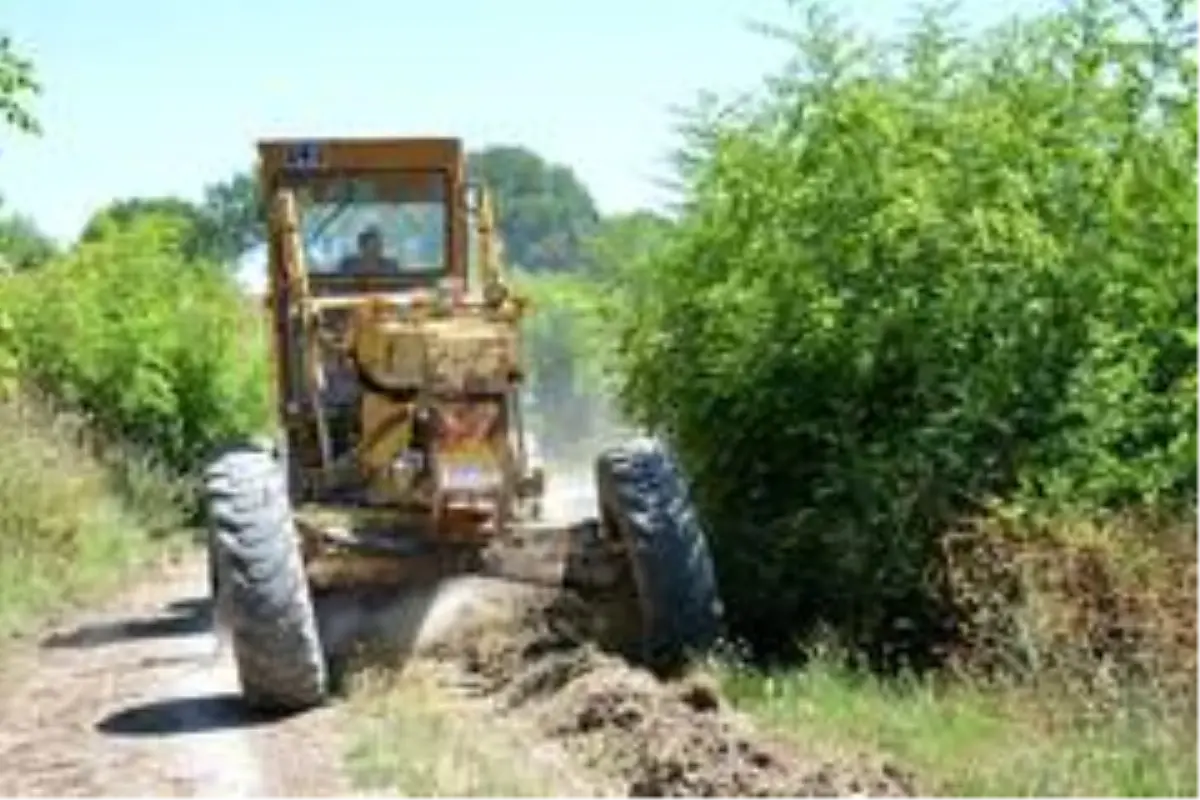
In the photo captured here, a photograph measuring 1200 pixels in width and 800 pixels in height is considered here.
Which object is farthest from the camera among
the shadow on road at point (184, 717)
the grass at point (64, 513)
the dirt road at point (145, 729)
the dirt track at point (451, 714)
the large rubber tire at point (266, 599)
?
the grass at point (64, 513)

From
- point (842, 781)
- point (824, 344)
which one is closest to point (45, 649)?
point (824, 344)

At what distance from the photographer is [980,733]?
959 centimetres

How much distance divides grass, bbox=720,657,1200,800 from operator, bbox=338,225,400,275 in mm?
4540

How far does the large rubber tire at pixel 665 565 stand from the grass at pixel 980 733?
576mm

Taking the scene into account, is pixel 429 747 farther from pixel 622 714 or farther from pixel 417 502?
pixel 417 502

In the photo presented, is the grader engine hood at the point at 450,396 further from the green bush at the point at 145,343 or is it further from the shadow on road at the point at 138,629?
the green bush at the point at 145,343

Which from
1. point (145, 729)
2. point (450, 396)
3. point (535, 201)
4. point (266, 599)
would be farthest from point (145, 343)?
point (535, 201)

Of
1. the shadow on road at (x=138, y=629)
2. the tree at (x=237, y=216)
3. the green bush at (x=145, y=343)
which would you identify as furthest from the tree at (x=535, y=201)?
the shadow on road at (x=138, y=629)

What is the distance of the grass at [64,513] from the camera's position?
61.1ft

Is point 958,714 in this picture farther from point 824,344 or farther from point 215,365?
point 215,365

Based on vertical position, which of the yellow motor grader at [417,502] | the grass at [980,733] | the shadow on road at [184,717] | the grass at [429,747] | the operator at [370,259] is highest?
the operator at [370,259]

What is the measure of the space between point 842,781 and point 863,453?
15.1 feet

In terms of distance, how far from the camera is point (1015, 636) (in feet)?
34.3

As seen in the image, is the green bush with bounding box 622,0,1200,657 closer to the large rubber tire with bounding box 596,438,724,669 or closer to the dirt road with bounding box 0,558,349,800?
the large rubber tire with bounding box 596,438,724,669
